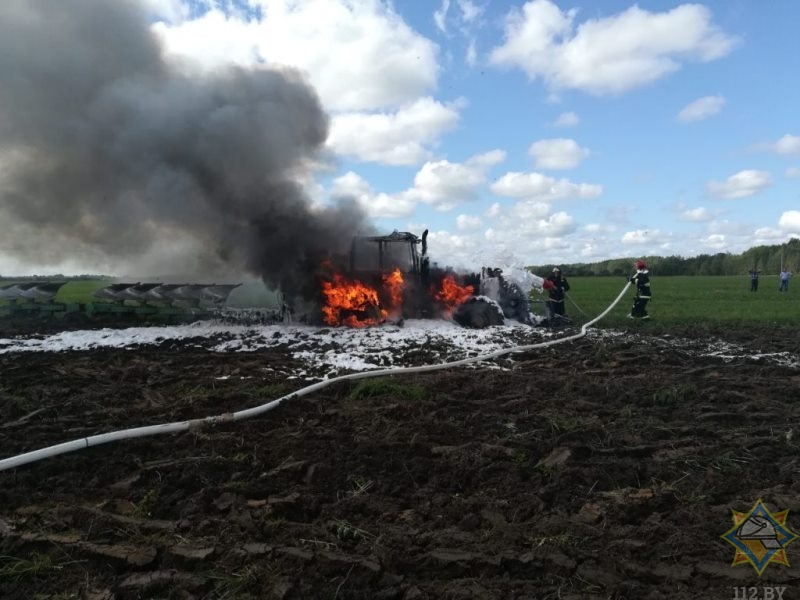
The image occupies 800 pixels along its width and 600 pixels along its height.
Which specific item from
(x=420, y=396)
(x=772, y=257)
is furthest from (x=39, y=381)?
(x=772, y=257)

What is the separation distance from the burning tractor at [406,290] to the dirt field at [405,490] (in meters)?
7.17

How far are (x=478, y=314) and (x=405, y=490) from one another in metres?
11.3

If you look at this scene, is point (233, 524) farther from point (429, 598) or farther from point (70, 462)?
point (70, 462)

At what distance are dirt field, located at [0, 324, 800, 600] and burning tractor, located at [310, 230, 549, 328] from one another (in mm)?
7170

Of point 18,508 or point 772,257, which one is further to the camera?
point 772,257

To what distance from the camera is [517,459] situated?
5.02m

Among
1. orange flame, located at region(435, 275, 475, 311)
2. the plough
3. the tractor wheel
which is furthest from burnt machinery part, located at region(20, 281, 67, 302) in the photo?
the tractor wheel

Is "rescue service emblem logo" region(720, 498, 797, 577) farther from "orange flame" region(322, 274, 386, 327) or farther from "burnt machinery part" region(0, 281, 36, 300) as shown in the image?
"burnt machinery part" region(0, 281, 36, 300)

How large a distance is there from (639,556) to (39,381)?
9.18 metres

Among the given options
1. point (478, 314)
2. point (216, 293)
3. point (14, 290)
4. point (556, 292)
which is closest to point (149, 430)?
point (478, 314)

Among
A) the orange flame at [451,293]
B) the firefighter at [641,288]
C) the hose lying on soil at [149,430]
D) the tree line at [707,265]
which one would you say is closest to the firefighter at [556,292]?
the firefighter at [641,288]

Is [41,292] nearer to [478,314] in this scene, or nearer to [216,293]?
[216,293]

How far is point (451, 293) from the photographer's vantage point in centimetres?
1652

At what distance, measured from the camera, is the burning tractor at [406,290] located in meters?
15.3
